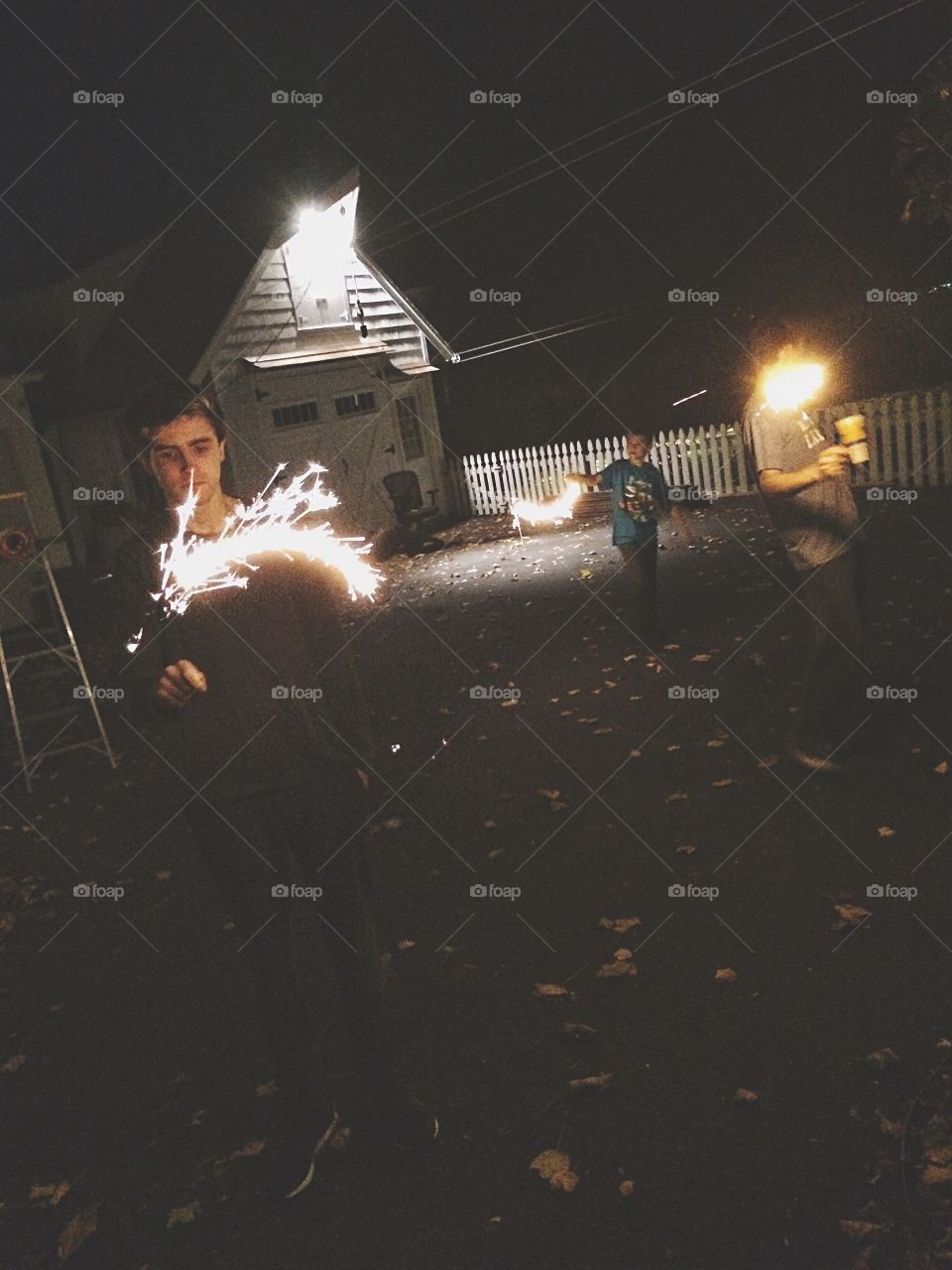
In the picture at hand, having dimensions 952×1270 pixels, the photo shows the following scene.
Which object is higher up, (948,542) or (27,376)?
(27,376)

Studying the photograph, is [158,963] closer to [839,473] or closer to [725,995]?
[725,995]

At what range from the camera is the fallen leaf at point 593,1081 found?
3.73 m

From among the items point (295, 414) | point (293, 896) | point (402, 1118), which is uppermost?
point (295, 414)

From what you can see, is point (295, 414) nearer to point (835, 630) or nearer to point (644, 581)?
point (644, 581)

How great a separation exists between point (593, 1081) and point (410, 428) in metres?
22.0

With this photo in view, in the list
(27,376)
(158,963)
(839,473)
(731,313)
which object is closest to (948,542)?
(839,473)

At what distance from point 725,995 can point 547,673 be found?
5.61 m

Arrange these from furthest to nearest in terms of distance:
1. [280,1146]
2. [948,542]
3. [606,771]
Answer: [948,542] < [606,771] < [280,1146]

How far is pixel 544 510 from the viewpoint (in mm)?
21734

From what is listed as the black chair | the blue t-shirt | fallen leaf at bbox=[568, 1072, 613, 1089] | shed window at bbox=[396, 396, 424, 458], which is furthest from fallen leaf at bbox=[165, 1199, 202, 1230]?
shed window at bbox=[396, 396, 424, 458]

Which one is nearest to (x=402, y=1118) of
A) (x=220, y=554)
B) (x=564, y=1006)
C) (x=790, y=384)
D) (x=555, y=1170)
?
(x=555, y=1170)

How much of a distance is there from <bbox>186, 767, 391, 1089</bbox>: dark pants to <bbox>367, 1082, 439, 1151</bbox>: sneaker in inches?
3.6

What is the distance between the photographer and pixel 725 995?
416cm

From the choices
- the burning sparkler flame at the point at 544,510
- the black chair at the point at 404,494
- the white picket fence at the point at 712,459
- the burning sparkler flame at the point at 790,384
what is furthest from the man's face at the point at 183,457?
the black chair at the point at 404,494
